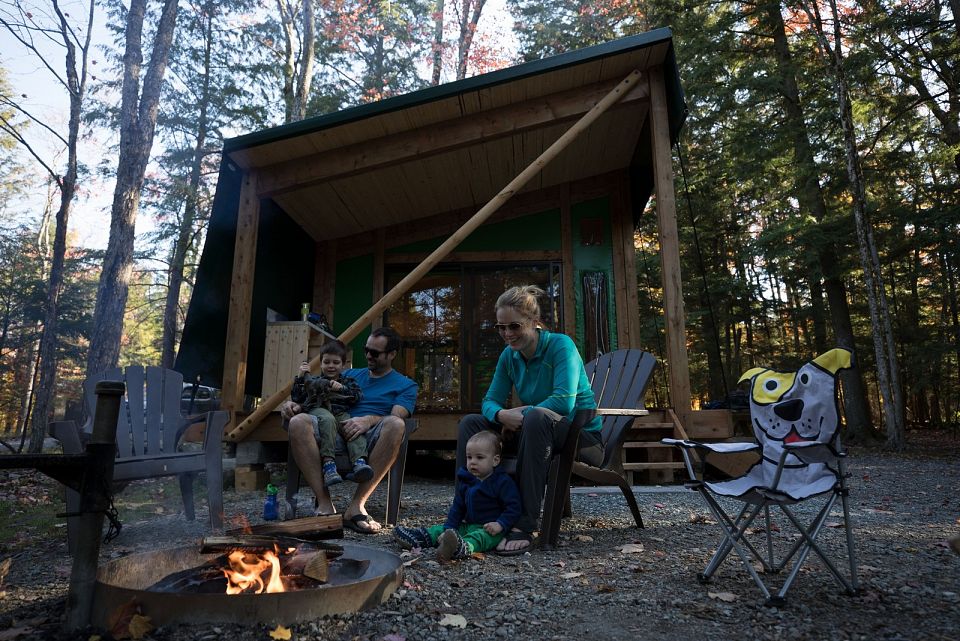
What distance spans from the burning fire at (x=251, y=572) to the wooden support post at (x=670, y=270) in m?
3.86

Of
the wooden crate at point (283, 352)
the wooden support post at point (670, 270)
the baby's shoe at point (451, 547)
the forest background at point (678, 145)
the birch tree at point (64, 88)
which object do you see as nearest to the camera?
the baby's shoe at point (451, 547)

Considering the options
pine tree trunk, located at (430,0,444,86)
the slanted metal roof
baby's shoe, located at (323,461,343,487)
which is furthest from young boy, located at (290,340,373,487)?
pine tree trunk, located at (430,0,444,86)

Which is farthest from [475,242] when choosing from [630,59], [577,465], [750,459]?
[577,465]

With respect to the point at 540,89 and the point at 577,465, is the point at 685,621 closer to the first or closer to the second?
the point at 577,465

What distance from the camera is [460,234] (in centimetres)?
462

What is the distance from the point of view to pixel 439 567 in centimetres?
221

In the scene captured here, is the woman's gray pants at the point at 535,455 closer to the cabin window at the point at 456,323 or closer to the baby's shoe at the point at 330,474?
the baby's shoe at the point at 330,474

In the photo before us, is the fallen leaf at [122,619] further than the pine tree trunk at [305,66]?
No

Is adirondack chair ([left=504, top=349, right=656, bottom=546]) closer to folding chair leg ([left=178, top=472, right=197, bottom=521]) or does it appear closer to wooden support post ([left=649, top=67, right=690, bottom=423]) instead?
wooden support post ([left=649, top=67, right=690, bottom=423])

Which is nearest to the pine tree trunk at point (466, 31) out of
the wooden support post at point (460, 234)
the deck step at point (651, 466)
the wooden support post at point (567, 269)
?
the wooden support post at point (567, 269)

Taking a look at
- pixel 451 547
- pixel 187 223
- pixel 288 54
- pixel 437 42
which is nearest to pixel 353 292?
pixel 451 547

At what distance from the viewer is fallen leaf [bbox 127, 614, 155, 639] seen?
1.41 m

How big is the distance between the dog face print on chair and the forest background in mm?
4868

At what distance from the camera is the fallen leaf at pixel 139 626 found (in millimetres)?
1411
